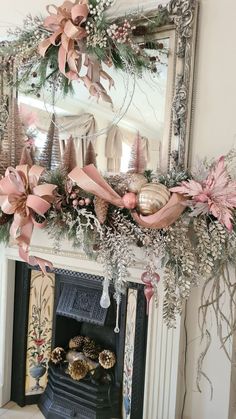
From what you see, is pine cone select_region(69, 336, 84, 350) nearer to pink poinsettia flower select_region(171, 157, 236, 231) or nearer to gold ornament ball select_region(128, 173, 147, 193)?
gold ornament ball select_region(128, 173, 147, 193)

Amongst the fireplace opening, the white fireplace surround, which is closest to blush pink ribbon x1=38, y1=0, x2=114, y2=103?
the white fireplace surround

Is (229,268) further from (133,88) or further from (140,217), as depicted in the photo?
(133,88)

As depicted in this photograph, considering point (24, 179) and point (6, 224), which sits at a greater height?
point (24, 179)

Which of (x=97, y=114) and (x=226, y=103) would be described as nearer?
(x=226, y=103)

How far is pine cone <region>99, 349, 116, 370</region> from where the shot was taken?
1918 mm

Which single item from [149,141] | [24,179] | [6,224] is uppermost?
[149,141]

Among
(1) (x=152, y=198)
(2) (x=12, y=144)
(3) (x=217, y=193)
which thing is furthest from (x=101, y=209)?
(2) (x=12, y=144)

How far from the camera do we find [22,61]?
1.77 metres

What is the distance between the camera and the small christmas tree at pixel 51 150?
176 cm

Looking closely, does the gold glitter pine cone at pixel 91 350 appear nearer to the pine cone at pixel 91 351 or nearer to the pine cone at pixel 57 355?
the pine cone at pixel 91 351

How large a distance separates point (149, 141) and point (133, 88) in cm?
26

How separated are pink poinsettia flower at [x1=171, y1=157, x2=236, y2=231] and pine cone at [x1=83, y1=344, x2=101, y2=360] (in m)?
1.17

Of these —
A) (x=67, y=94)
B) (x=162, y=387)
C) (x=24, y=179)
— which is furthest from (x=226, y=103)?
(x=162, y=387)

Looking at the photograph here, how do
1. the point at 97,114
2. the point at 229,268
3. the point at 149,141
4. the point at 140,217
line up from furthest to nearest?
1. the point at 97,114
2. the point at 149,141
3. the point at 229,268
4. the point at 140,217
